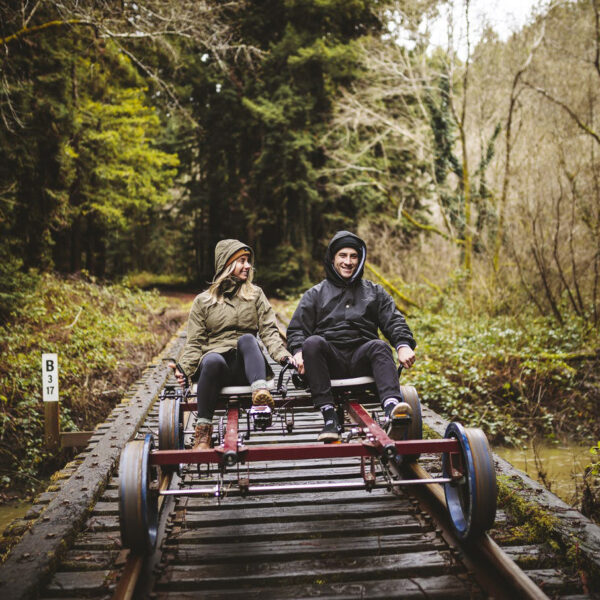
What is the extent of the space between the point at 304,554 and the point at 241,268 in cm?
217

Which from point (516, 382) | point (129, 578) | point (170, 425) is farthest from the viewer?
point (516, 382)

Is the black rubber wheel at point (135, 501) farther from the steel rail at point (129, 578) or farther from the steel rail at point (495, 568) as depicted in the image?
the steel rail at point (495, 568)

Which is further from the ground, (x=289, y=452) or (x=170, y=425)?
(x=289, y=452)

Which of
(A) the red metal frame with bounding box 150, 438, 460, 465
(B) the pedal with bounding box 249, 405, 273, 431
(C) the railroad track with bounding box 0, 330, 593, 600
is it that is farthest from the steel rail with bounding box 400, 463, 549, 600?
(B) the pedal with bounding box 249, 405, 273, 431

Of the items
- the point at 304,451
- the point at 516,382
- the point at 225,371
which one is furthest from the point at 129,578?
the point at 516,382

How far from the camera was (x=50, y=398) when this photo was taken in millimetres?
6148

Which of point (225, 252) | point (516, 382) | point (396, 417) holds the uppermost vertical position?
point (225, 252)

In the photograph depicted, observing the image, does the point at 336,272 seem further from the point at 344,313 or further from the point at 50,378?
the point at 50,378

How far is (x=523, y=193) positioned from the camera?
34.0 feet

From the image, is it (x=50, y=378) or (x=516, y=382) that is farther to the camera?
(x=516, y=382)

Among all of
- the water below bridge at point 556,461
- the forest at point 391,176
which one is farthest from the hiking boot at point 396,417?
the water below bridge at point 556,461

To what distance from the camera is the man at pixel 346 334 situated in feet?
12.0

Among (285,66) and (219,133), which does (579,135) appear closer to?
(285,66)

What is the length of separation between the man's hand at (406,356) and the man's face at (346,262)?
84 cm
